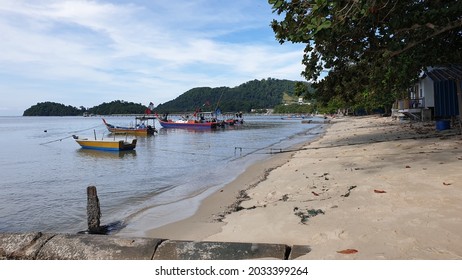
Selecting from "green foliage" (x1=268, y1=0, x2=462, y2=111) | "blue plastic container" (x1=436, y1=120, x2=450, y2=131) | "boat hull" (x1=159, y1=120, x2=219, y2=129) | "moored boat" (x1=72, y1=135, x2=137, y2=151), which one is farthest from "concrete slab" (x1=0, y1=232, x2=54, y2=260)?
"boat hull" (x1=159, y1=120, x2=219, y2=129)

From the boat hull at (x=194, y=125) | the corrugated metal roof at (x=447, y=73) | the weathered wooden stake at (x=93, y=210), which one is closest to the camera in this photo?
the weathered wooden stake at (x=93, y=210)

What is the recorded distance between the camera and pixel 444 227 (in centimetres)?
478

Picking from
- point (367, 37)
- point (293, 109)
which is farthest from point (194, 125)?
point (293, 109)

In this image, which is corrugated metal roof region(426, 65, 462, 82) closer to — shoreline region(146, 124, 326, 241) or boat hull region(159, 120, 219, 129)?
shoreline region(146, 124, 326, 241)

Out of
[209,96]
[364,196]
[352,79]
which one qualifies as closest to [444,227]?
[364,196]

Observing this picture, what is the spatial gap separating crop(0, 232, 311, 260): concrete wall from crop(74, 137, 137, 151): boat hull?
23120mm

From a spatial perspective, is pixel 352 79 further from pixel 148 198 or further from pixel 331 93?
pixel 148 198

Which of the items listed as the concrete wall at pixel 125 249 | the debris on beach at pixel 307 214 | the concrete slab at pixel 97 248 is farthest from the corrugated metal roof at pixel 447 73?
the concrete slab at pixel 97 248

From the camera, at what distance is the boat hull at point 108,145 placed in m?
27.5

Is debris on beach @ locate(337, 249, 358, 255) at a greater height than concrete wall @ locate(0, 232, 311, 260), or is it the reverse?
concrete wall @ locate(0, 232, 311, 260)

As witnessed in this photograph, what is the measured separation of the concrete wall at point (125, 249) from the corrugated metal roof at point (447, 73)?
1733 centimetres

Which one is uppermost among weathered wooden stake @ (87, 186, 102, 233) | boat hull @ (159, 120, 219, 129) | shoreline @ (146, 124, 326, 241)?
boat hull @ (159, 120, 219, 129)

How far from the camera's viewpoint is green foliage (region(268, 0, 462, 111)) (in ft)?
24.7

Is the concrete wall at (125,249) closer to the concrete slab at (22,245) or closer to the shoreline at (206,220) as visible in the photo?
the concrete slab at (22,245)
